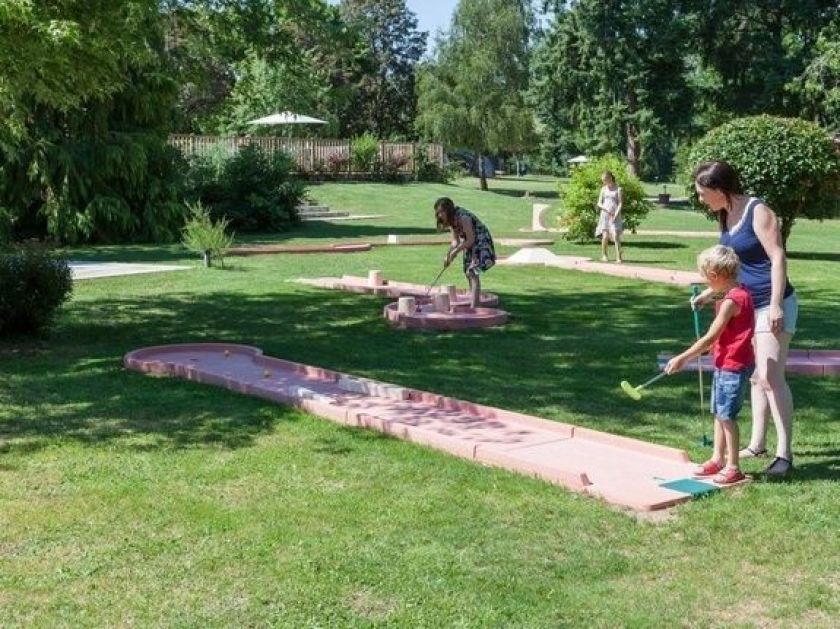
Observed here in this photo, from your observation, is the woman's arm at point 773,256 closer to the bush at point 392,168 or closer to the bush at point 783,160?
the bush at point 783,160

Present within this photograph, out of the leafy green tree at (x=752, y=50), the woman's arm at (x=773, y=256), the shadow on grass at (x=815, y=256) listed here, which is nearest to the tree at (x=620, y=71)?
the leafy green tree at (x=752, y=50)

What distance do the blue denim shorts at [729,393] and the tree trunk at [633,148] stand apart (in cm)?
4023

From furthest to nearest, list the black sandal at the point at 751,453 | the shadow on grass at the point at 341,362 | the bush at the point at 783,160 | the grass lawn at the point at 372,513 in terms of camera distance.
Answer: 1. the bush at the point at 783,160
2. the shadow on grass at the point at 341,362
3. the black sandal at the point at 751,453
4. the grass lawn at the point at 372,513

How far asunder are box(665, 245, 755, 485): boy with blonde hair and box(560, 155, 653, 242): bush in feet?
51.0

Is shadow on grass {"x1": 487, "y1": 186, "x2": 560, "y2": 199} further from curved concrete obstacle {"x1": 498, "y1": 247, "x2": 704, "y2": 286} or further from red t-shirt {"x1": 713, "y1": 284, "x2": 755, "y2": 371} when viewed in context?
red t-shirt {"x1": 713, "y1": 284, "x2": 755, "y2": 371}

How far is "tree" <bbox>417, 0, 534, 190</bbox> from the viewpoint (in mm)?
51594

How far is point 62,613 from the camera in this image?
3.98 metres

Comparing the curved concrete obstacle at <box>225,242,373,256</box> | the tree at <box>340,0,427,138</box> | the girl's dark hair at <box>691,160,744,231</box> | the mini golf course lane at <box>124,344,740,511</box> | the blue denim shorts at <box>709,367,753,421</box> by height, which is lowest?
the mini golf course lane at <box>124,344,740,511</box>

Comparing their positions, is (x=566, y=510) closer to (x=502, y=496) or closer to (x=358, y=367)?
(x=502, y=496)

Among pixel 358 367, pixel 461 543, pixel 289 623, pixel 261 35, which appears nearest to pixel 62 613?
pixel 289 623

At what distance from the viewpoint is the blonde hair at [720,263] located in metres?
5.36

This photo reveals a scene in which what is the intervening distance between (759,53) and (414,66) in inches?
1504

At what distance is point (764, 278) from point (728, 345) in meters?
0.44

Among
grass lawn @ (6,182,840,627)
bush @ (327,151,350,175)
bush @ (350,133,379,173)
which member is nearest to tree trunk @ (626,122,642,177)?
bush @ (350,133,379,173)
